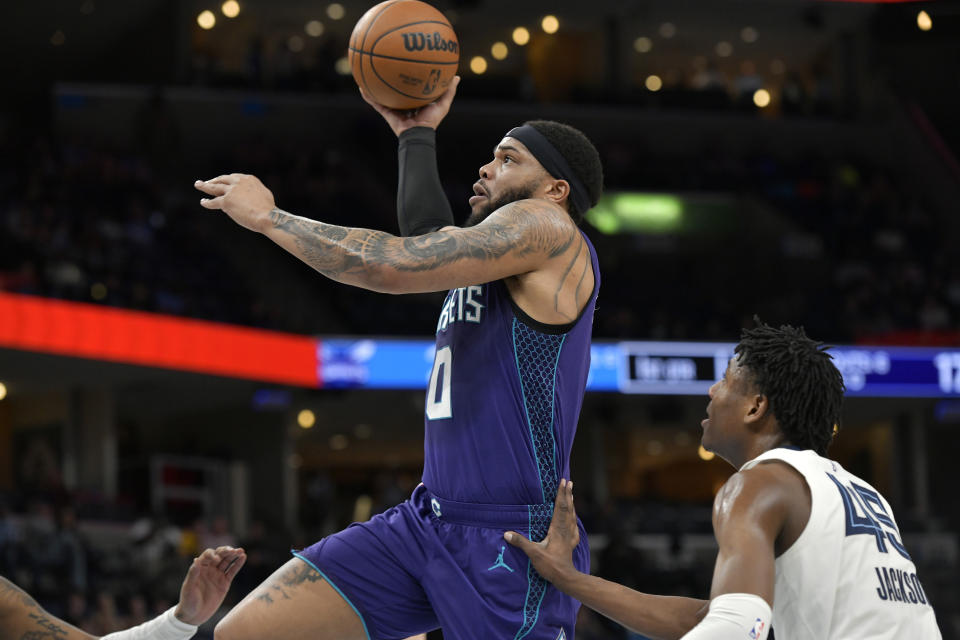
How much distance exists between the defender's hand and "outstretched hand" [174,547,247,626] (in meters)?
1.03

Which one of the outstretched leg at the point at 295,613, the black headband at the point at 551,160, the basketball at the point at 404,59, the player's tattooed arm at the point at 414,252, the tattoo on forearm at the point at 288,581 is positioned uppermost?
the basketball at the point at 404,59

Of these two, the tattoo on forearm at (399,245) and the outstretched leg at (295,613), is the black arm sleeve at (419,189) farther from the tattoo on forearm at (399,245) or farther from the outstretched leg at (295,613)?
the outstretched leg at (295,613)

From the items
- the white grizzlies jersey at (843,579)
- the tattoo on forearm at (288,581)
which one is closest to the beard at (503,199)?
the tattoo on forearm at (288,581)

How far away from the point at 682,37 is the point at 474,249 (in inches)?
925

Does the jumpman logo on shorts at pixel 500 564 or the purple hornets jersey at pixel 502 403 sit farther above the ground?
the purple hornets jersey at pixel 502 403

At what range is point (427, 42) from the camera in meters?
3.89

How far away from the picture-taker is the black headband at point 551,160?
3.69 meters

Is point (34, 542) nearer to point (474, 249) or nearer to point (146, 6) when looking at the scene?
point (474, 249)

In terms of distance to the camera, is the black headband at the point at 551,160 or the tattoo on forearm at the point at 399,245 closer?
the tattoo on forearm at the point at 399,245

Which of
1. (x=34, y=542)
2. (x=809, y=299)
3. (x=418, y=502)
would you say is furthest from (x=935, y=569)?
(x=418, y=502)

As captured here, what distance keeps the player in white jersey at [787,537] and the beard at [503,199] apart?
0.80m

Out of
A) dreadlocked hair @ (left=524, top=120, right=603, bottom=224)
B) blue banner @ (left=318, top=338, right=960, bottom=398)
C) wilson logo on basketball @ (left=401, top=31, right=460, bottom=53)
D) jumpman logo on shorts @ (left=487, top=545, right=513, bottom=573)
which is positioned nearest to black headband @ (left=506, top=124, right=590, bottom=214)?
dreadlocked hair @ (left=524, top=120, right=603, bottom=224)

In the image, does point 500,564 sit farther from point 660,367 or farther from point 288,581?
point 660,367

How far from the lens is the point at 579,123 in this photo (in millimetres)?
23141
